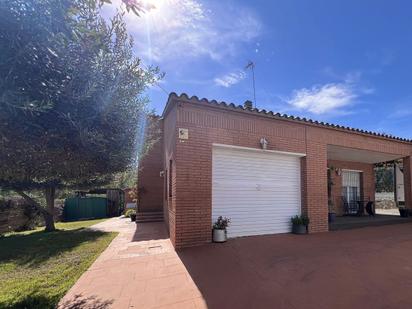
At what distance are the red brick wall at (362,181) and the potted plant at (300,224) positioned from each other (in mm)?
6466

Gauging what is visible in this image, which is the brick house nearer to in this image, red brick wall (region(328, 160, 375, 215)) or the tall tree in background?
the tall tree in background

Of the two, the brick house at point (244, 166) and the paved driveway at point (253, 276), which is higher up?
the brick house at point (244, 166)

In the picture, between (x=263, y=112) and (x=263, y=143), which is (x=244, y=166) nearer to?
(x=263, y=143)

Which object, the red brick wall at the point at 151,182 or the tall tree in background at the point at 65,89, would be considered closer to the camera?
the tall tree in background at the point at 65,89

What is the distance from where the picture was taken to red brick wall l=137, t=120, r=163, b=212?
52.2ft

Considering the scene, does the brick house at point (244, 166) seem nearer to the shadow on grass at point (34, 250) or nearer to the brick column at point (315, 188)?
the brick column at point (315, 188)

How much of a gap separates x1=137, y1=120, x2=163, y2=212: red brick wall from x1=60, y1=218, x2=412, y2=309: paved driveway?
8.04m

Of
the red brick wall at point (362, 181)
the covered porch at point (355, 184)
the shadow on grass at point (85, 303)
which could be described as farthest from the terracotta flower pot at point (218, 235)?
the red brick wall at point (362, 181)

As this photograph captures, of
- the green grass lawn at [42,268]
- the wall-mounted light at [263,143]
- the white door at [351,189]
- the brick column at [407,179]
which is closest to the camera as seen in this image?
the green grass lawn at [42,268]

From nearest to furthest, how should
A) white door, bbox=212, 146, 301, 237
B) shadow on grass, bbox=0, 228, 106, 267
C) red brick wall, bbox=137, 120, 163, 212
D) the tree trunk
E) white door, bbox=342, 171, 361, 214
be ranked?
shadow on grass, bbox=0, 228, 106, 267, white door, bbox=212, 146, 301, 237, the tree trunk, white door, bbox=342, 171, 361, 214, red brick wall, bbox=137, 120, 163, 212

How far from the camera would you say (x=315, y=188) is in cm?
977

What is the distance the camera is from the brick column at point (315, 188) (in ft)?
31.5

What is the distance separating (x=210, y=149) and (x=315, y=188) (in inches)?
181

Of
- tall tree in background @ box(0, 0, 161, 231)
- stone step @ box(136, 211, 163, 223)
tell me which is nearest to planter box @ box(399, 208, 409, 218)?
stone step @ box(136, 211, 163, 223)
